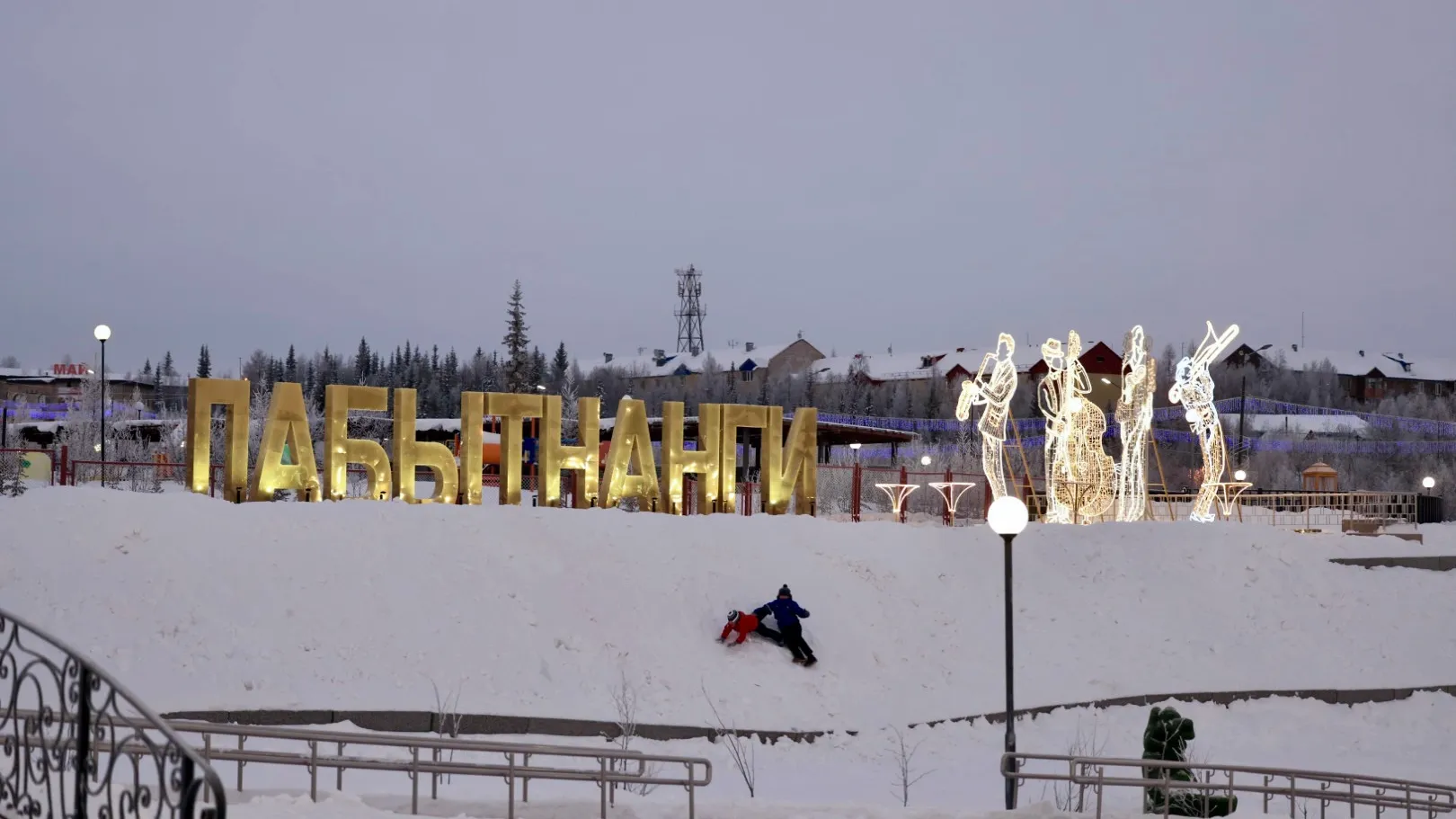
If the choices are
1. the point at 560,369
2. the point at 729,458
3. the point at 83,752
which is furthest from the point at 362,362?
the point at 83,752

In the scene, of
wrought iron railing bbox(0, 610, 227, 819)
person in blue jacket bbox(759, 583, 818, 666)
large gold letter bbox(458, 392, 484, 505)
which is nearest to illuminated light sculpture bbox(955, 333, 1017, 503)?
person in blue jacket bbox(759, 583, 818, 666)

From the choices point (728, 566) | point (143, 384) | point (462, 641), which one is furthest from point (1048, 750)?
point (143, 384)

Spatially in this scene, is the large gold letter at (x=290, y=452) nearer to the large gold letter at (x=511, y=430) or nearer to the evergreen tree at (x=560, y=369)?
the large gold letter at (x=511, y=430)

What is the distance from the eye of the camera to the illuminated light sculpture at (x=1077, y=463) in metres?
28.5

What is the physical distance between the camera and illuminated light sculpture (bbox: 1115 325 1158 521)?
1113 inches

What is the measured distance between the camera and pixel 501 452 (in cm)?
2428

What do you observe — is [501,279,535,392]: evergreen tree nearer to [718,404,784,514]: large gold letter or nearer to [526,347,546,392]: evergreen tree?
[526,347,546,392]: evergreen tree

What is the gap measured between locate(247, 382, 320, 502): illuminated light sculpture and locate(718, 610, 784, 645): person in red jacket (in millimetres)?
8293

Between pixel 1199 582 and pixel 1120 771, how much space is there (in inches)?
287

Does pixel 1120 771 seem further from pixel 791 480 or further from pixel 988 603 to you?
pixel 791 480

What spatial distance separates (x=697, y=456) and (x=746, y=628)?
6830 mm

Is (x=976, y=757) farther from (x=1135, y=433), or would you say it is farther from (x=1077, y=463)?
(x=1135, y=433)

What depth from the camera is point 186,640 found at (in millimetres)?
17531

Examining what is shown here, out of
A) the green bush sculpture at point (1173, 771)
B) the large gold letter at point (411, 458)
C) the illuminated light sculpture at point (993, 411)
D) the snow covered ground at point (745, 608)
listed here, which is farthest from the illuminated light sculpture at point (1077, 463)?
the green bush sculpture at point (1173, 771)
